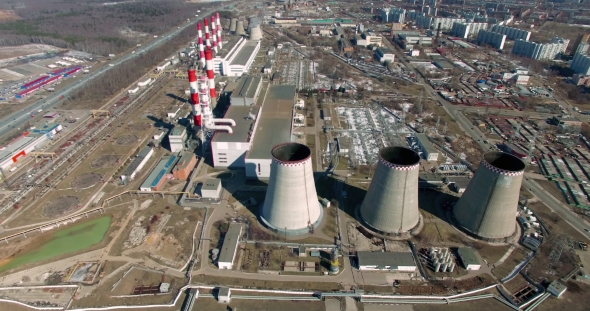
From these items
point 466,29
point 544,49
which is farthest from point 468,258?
point 466,29

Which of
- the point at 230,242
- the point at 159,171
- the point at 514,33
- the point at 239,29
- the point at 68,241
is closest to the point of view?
the point at 230,242

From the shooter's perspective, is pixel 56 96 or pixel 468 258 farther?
pixel 56 96

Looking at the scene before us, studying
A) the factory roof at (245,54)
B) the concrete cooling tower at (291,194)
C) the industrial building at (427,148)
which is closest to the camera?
the concrete cooling tower at (291,194)

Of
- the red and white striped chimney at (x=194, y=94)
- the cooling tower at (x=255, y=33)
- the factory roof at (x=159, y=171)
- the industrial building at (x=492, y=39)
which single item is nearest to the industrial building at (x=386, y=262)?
the factory roof at (x=159, y=171)

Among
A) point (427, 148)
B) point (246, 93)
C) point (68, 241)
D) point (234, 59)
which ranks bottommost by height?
point (68, 241)

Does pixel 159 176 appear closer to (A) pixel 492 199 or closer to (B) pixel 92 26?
(A) pixel 492 199

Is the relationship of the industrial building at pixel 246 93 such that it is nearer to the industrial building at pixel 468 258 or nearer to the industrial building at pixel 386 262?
the industrial building at pixel 386 262

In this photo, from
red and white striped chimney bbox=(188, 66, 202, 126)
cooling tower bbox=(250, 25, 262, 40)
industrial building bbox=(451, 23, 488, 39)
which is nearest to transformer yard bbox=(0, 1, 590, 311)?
red and white striped chimney bbox=(188, 66, 202, 126)

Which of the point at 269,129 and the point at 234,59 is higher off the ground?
the point at 234,59
